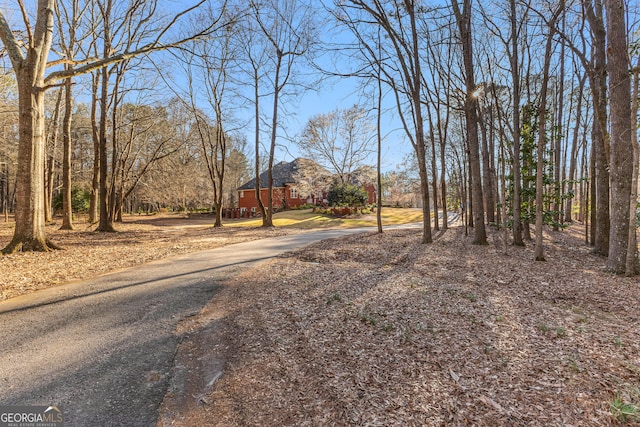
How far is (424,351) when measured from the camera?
3371mm

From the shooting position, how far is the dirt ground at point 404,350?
248 centimetres

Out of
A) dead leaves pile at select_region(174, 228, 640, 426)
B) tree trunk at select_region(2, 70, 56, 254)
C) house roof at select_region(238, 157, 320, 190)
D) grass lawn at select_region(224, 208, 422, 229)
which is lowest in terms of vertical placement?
dead leaves pile at select_region(174, 228, 640, 426)

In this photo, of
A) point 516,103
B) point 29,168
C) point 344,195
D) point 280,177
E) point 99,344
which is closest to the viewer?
point 99,344

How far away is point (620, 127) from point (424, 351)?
24.6 feet

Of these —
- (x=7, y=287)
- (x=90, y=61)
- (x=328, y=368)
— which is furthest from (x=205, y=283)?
(x=90, y=61)

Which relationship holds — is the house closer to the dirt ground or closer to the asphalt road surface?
the dirt ground

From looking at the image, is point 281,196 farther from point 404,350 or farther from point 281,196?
point 404,350

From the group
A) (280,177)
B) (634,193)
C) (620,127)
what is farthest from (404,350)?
(280,177)

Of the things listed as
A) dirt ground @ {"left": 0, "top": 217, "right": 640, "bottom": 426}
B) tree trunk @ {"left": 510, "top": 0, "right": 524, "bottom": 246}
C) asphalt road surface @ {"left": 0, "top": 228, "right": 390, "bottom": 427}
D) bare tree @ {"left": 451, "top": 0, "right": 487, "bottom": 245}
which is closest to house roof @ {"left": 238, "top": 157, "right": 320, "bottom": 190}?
bare tree @ {"left": 451, "top": 0, "right": 487, "bottom": 245}

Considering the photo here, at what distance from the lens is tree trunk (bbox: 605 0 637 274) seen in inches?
267

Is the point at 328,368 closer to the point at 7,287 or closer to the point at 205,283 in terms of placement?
the point at 205,283

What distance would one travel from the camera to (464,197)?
16.7 metres

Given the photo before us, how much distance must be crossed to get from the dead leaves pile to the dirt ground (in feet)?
0.05

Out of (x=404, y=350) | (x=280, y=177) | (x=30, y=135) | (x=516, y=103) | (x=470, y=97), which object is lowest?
(x=404, y=350)
